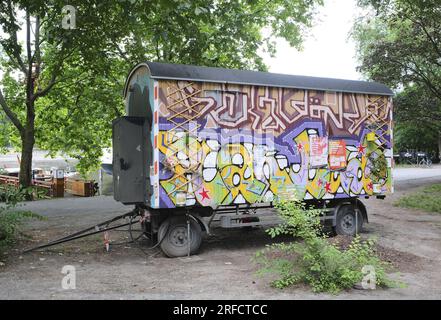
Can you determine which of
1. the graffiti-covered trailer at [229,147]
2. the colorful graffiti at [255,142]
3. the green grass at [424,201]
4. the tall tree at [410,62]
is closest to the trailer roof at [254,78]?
the graffiti-covered trailer at [229,147]

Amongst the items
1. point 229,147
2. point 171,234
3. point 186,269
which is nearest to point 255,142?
point 229,147

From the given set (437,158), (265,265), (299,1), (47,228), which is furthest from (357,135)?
(437,158)

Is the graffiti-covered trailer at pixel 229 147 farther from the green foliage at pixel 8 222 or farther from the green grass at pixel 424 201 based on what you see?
the green grass at pixel 424 201

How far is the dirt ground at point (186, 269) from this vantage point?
6.11 meters

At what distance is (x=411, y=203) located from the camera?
16672 mm

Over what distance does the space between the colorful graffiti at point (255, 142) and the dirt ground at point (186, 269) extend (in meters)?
1.25

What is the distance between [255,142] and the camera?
9.35 m

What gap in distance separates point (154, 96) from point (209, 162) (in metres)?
1.62

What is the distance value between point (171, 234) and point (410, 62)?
687 inches

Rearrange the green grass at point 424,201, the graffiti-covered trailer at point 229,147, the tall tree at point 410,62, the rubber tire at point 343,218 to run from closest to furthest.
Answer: the graffiti-covered trailer at point 229,147 < the rubber tire at point 343,218 < the green grass at point 424,201 < the tall tree at point 410,62

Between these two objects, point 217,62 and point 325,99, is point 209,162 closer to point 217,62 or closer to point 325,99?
point 325,99

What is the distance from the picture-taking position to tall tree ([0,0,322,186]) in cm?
1082

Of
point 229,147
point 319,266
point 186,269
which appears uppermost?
point 229,147

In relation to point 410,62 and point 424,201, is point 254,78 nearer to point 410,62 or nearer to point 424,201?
point 424,201
